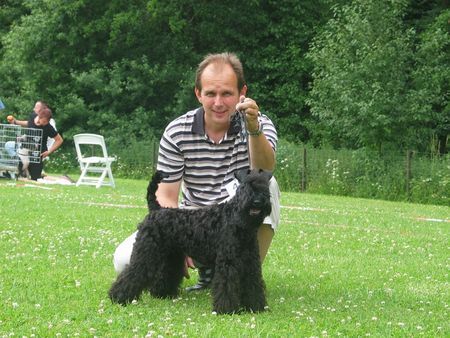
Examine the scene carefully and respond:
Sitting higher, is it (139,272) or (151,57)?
(151,57)

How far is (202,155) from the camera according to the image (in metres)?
5.22

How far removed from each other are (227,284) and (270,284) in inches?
49.4

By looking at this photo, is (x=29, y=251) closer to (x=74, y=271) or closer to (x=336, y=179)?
(x=74, y=271)

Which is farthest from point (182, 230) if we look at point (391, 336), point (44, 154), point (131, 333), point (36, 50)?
point (36, 50)

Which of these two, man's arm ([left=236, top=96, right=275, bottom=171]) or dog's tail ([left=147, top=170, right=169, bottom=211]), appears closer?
man's arm ([left=236, top=96, right=275, bottom=171])

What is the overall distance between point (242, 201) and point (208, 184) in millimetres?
946

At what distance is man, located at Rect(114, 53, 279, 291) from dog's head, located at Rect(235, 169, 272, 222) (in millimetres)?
561

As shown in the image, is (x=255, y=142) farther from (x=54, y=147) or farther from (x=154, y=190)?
(x=54, y=147)

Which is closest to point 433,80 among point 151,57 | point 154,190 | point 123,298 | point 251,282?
point 151,57

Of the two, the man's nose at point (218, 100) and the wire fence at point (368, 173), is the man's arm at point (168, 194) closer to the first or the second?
the man's nose at point (218, 100)

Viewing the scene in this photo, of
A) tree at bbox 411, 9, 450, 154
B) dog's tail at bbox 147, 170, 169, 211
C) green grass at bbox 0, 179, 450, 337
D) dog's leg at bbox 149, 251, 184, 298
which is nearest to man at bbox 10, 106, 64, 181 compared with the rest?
green grass at bbox 0, 179, 450, 337

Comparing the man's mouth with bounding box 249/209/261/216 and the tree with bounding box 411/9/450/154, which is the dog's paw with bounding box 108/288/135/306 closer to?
the man's mouth with bounding box 249/209/261/216

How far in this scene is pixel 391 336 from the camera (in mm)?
4094

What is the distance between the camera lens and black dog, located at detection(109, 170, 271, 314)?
439cm
